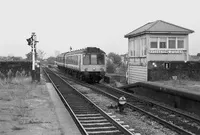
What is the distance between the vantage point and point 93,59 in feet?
77.5

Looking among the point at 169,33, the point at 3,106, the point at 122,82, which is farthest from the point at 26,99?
the point at 122,82

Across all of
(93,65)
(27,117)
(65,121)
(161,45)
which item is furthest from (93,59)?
(65,121)

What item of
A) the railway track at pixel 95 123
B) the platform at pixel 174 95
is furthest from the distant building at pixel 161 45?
the railway track at pixel 95 123

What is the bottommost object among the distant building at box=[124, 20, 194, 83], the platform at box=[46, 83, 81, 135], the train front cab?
the platform at box=[46, 83, 81, 135]

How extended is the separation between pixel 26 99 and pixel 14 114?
395cm

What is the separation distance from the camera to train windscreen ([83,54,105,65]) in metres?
23.5

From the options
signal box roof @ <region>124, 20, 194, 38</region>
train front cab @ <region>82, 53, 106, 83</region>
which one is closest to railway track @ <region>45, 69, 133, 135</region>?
signal box roof @ <region>124, 20, 194, 38</region>

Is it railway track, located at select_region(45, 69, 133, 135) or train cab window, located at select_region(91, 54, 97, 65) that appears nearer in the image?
railway track, located at select_region(45, 69, 133, 135)

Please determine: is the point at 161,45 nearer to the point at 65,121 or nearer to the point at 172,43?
the point at 172,43

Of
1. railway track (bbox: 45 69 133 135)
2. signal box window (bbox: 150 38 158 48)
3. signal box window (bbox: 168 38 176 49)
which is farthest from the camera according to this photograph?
signal box window (bbox: 168 38 176 49)

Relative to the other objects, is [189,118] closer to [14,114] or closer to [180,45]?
[14,114]

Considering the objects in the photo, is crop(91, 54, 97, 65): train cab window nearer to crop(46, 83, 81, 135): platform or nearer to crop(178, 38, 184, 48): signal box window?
crop(178, 38, 184, 48): signal box window

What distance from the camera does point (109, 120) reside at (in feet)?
29.6

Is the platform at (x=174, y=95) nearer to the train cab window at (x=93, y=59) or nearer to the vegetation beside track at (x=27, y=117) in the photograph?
the vegetation beside track at (x=27, y=117)
